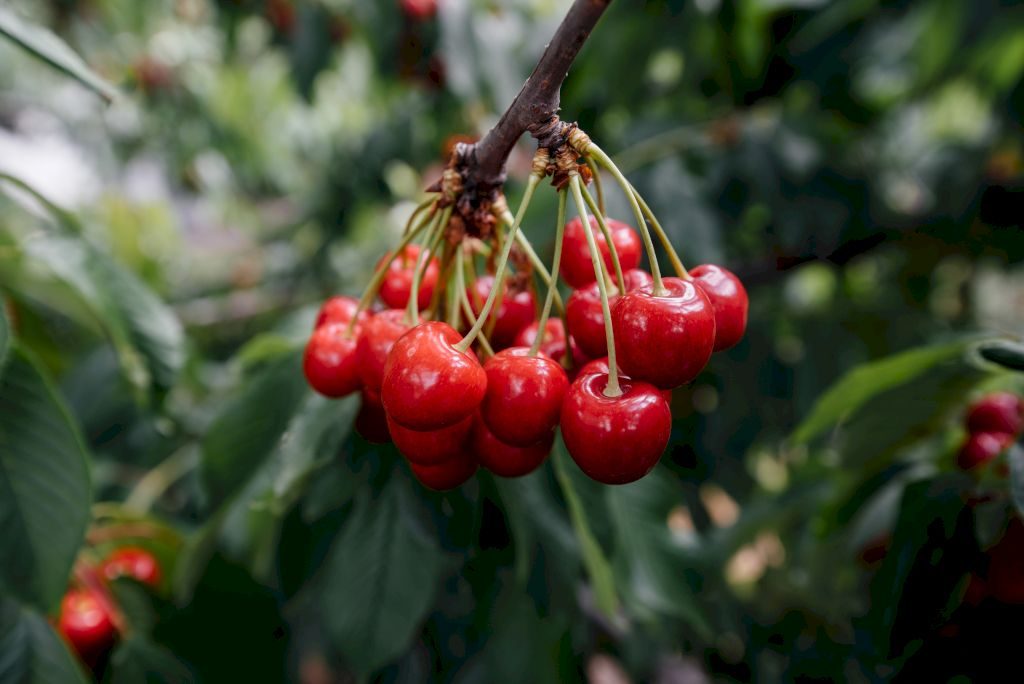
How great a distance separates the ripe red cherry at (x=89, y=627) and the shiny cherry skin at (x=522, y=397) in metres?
0.84

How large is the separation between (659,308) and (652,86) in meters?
1.70

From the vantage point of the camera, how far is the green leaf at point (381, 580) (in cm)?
91

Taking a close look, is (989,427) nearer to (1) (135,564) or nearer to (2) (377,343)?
(2) (377,343)

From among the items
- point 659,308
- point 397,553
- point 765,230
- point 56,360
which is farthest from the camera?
point 765,230

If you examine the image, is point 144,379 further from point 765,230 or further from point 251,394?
point 765,230

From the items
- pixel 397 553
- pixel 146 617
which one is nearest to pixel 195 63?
pixel 146 617

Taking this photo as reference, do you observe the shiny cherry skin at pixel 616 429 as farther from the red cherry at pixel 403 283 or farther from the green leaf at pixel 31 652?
the green leaf at pixel 31 652

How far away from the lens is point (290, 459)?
2.53ft

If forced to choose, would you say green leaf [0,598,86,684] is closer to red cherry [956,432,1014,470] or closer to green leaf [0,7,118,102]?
green leaf [0,7,118,102]

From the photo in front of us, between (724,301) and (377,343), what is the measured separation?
0.34m

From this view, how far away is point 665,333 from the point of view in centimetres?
59

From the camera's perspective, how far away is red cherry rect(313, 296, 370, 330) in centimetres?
79

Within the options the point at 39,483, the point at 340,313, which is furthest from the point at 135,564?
the point at 340,313

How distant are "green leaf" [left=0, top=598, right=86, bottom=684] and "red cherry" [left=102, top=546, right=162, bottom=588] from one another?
0.26m
